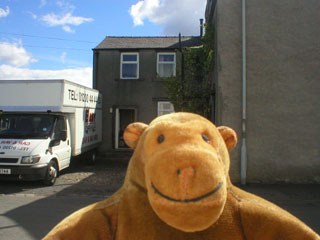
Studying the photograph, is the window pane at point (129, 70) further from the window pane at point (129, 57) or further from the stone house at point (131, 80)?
the window pane at point (129, 57)

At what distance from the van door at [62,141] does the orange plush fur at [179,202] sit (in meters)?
7.60

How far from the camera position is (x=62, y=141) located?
30.5 ft

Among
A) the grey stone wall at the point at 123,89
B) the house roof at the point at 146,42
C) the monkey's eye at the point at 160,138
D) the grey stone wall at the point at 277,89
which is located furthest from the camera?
the house roof at the point at 146,42

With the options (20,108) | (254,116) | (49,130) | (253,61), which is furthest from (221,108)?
(20,108)

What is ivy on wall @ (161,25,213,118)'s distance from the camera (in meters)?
10.4

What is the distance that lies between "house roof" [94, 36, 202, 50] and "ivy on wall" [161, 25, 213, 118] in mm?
4361

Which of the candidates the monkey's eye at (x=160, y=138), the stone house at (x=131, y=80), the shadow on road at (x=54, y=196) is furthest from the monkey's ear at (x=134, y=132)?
the stone house at (x=131, y=80)

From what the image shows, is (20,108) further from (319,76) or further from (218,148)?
(319,76)

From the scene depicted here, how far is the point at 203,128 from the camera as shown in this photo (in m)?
1.50

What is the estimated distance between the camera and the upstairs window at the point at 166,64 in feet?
49.7

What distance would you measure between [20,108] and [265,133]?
763 centimetres

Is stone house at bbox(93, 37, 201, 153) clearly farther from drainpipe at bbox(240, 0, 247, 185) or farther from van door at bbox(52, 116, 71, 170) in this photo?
drainpipe at bbox(240, 0, 247, 185)

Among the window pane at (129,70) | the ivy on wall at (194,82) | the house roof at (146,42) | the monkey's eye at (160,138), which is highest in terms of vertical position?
the house roof at (146,42)

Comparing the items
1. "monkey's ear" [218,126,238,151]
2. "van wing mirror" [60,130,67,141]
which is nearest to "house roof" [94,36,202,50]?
"van wing mirror" [60,130,67,141]
